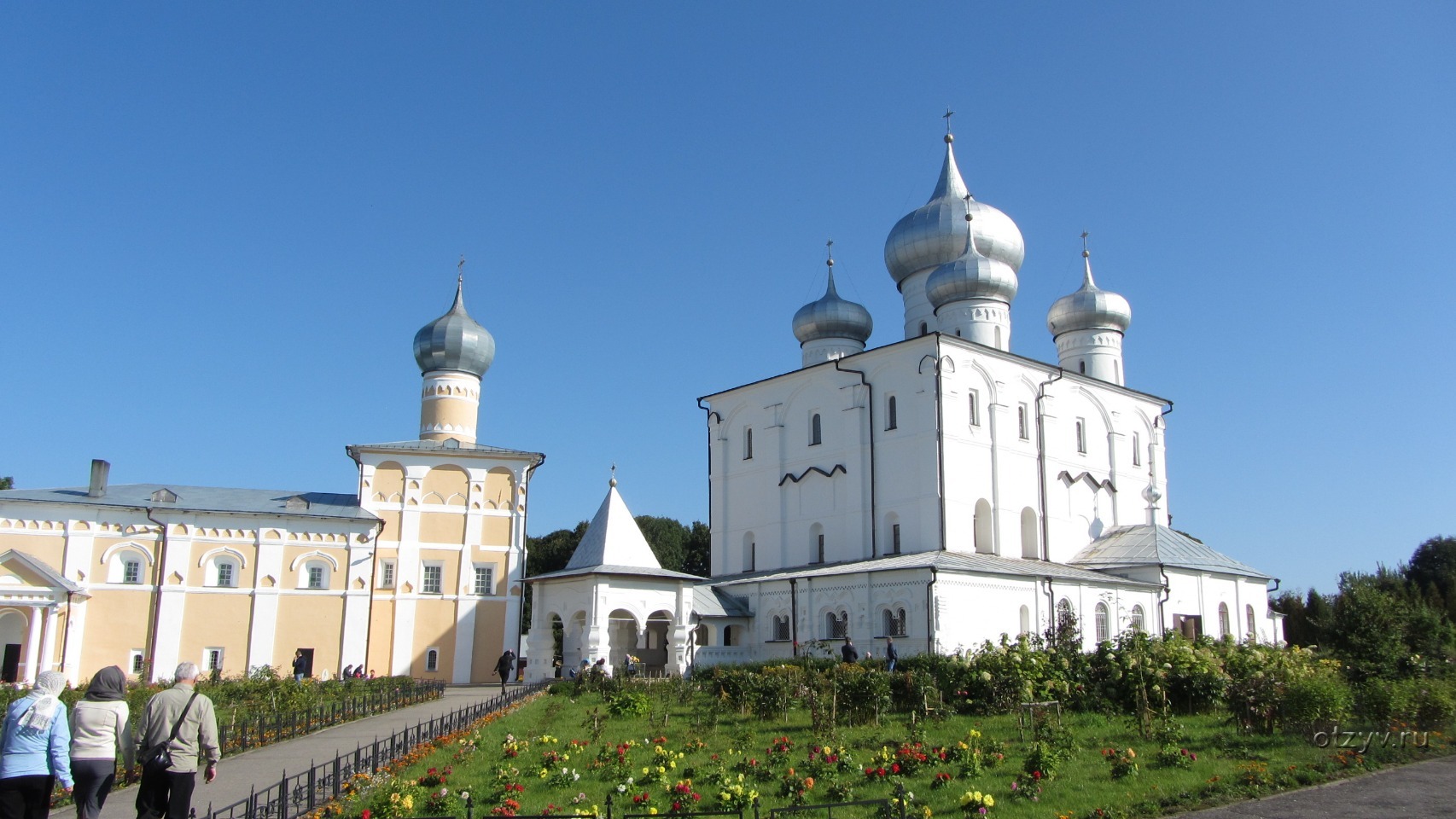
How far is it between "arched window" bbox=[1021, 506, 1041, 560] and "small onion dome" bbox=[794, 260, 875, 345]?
24.5ft

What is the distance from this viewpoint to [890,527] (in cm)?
2759

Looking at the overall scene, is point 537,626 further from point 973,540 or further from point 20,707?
point 20,707

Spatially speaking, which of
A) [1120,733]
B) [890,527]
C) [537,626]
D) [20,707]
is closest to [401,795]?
[20,707]

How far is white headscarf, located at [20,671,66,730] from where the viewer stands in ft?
21.9

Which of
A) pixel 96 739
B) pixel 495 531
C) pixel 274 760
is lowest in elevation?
pixel 274 760

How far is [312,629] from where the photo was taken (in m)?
27.4

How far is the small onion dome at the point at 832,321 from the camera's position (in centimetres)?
3322

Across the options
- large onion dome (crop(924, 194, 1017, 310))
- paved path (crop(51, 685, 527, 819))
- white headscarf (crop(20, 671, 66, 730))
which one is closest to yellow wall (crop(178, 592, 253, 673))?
paved path (crop(51, 685, 527, 819))

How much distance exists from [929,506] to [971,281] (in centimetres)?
708

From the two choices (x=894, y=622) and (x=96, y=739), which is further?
(x=894, y=622)

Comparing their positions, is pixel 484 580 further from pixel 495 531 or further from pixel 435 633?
pixel 435 633

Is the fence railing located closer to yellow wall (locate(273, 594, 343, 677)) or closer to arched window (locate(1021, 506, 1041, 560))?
yellow wall (locate(273, 594, 343, 677))

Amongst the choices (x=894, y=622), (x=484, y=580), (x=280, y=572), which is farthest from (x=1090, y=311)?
(x=280, y=572)

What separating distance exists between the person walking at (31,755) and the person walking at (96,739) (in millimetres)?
226
